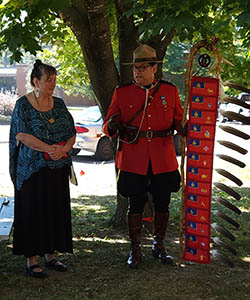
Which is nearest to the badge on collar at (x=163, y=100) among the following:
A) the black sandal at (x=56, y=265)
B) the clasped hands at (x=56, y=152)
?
the clasped hands at (x=56, y=152)

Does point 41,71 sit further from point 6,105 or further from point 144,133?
point 6,105

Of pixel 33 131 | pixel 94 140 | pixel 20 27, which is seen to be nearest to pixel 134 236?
pixel 33 131

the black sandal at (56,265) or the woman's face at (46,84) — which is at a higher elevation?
the woman's face at (46,84)

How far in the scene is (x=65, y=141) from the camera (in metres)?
4.57

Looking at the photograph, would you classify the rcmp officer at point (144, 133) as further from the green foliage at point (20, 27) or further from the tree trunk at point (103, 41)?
the tree trunk at point (103, 41)

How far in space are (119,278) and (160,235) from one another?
1.82 ft

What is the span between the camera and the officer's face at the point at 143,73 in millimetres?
4512

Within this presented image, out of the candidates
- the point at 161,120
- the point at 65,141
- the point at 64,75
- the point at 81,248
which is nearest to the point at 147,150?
the point at 161,120

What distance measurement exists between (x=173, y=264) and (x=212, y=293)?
0.69 meters

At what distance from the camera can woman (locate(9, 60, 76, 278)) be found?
14.5 feet

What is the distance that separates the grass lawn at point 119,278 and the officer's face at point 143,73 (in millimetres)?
1585

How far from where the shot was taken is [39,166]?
14.6 feet

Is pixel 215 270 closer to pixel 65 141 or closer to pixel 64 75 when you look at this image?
pixel 65 141

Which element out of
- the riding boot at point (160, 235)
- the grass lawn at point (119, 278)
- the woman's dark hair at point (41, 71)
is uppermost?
the woman's dark hair at point (41, 71)
